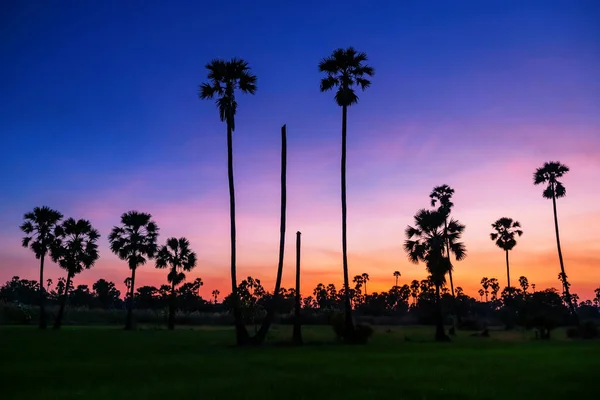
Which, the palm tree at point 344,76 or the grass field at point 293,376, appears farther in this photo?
the palm tree at point 344,76

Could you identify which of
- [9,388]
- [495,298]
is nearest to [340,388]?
[9,388]

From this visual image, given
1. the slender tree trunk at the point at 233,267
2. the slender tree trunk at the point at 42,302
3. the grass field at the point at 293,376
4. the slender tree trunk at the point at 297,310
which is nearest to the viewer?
the grass field at the point at 293,376

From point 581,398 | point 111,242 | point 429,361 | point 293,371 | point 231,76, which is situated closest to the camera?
point 581,398

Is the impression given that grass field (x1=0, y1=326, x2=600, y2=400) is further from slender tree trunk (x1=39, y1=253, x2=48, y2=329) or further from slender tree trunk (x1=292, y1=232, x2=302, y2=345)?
slender tree trunk (x1=39, y1=253, x2=48, y2=329)

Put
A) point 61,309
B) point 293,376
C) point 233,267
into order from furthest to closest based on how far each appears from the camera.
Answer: point 61,309, point 233,267, point 293,376

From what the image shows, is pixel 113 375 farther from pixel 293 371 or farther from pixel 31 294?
pixel 31 294

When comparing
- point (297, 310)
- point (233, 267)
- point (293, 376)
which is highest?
point (233, 267)

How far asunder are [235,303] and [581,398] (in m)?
26.1

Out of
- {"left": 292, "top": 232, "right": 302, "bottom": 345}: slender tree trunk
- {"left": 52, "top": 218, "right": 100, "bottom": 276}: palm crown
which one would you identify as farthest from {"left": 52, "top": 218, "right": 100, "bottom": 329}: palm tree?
{"left": 292, "top": 232, "right": 302, "bottom": 345}: slender tree trunk

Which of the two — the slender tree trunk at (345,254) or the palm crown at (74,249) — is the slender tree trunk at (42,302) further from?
the slender tree trunk at (345,254)

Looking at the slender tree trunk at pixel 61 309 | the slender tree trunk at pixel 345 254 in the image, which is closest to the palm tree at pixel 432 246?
the slender tree trunk at pixel 345 254

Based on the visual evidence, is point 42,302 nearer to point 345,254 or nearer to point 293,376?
point 345,254

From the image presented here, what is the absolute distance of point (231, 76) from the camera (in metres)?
40.9

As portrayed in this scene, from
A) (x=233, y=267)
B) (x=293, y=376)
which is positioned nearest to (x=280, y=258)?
(x=233, y=267)
